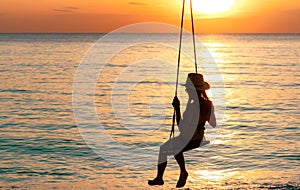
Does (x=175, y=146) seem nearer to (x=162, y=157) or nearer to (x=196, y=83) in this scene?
(x=162, y=157)

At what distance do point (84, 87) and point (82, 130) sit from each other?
2418cm

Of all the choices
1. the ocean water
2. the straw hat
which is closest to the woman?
the straw hat

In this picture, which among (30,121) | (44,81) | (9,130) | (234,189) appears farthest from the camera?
(44,81)

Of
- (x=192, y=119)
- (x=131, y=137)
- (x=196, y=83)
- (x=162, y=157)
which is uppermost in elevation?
(x=196, y=83)

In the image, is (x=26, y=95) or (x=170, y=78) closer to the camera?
(x=26, y=95)

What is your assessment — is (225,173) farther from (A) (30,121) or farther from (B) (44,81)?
(B) (44,81)

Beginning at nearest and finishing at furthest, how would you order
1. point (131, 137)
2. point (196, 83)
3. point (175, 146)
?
point (196, 83) < point (175, 146) < point (131, 137)

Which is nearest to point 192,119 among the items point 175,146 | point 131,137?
point 175,146

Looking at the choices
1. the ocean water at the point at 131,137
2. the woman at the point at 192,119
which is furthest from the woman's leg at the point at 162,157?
the ocean water at the point at 131,137

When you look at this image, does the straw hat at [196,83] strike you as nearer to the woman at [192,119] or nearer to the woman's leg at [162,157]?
the woman at [192,119]

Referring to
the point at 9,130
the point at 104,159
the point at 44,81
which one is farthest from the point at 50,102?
the point at 104,159

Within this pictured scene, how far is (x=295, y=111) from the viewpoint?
123ft

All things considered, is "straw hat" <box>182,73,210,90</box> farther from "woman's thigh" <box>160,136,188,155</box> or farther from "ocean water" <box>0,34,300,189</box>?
"ocean water" <box>0,34,300,189</box>

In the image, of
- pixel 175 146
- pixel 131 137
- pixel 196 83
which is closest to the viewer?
pixel 196 83
